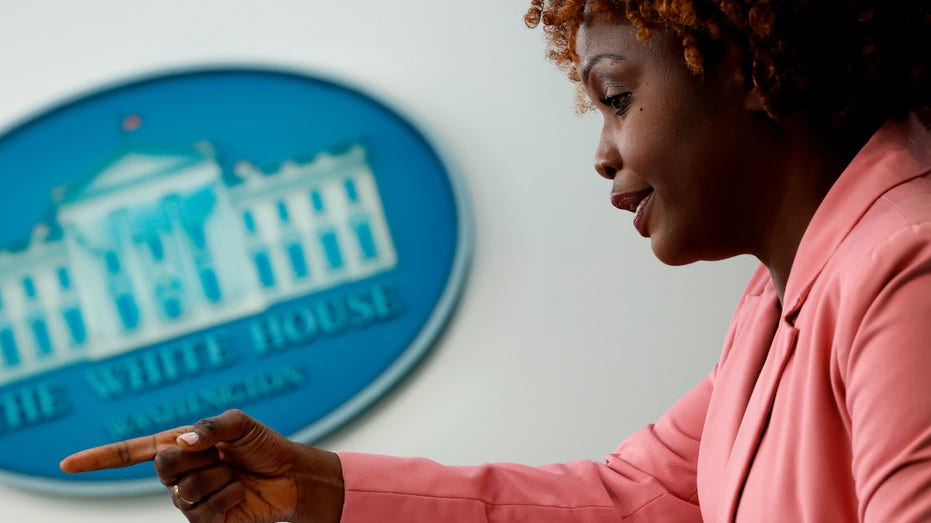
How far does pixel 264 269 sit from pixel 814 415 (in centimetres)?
133

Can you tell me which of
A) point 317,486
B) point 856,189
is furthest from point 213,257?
point 856,189

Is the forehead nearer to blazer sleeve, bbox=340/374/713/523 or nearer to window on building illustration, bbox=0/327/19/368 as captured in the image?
blazer sleeve, bbox=340/374/713/523

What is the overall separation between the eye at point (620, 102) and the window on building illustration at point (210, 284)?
1.16 m

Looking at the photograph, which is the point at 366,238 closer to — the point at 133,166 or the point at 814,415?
the point at 133,166

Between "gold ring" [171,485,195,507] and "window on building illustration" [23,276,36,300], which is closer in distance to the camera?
"gold ring" [171,485,195,507]

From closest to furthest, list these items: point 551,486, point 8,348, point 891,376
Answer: point 891,376, point 551,486, point 8,348

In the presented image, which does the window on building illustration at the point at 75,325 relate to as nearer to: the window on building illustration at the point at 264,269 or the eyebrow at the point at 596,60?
the window on building illustration at the point at 264,269

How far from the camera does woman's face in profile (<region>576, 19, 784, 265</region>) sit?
3.05ft

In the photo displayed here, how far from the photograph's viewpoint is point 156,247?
1969 millimetres

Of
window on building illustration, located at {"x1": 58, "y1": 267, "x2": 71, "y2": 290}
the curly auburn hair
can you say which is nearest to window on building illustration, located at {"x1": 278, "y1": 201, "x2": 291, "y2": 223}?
window on building illustration, located at {"x1": 58, "y1": 267, "x2": 71, "y2": 290}

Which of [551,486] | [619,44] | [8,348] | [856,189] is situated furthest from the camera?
[8,348]

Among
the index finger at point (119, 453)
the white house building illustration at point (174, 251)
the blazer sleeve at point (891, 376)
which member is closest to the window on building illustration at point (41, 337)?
the white house building illustration at point (174, 251)

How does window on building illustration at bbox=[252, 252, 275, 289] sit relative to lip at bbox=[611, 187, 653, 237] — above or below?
above

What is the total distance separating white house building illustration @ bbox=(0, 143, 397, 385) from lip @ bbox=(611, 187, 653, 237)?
3.29 ft
